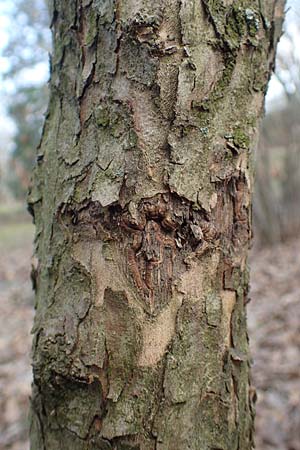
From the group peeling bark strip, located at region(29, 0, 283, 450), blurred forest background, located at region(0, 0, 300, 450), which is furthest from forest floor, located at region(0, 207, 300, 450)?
peeling bark strip, located at region(29, 0, 283, 450)

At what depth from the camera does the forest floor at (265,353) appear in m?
2.15

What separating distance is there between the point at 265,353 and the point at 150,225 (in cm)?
240

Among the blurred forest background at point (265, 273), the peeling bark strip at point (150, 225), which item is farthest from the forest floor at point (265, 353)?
the peeling bark strip at point (150, 225)

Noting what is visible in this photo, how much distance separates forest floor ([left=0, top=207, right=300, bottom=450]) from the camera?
2.15 metres

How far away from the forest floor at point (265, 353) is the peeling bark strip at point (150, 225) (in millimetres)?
Answer: 1467

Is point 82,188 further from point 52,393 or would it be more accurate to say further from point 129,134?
point 52,393

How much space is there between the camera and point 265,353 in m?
2.86

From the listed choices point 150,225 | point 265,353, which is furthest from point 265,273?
point 150,225

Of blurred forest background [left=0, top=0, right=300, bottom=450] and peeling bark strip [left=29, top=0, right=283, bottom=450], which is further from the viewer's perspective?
blurred forest background [left=0, top=0, right=300, bottom=450]

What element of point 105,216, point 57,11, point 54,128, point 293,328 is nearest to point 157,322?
point 105,216

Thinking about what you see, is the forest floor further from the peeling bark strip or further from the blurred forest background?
the peeling bark strip

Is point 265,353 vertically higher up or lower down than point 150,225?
higher up

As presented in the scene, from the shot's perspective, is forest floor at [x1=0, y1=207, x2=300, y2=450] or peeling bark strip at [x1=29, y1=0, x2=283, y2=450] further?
forest floor at [x1=0, y1=207, x2=300, y2=450]

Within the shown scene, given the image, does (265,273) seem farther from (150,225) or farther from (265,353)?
(150,225)
